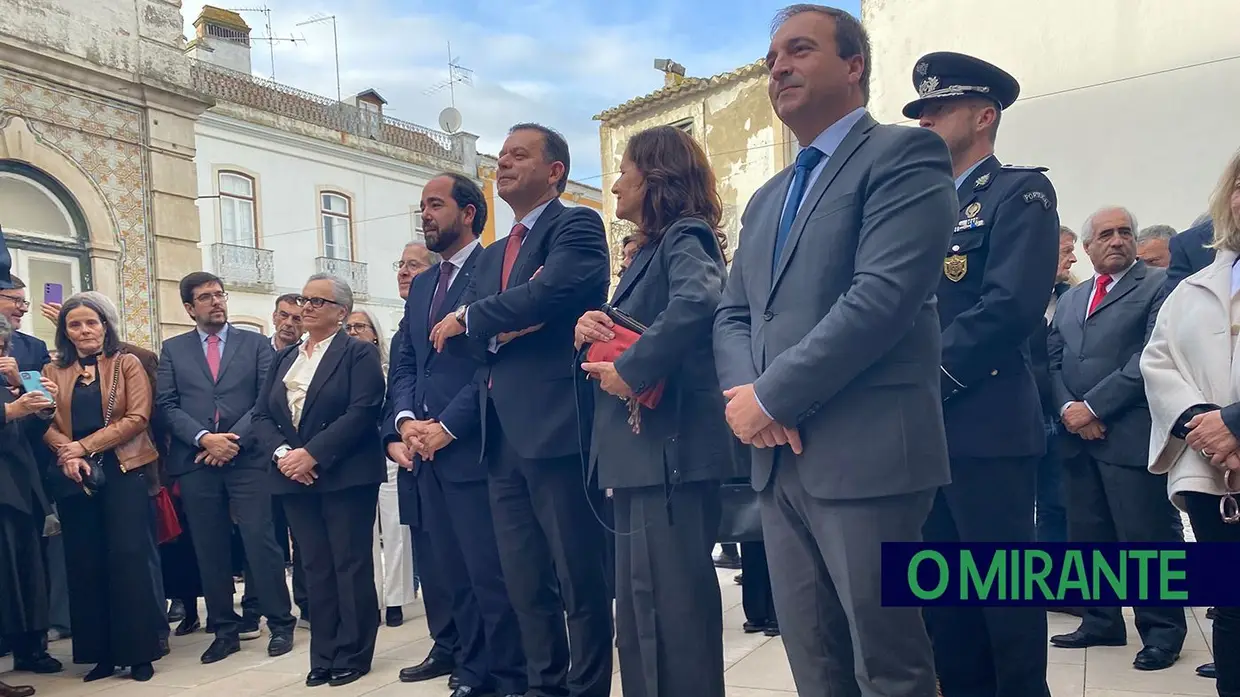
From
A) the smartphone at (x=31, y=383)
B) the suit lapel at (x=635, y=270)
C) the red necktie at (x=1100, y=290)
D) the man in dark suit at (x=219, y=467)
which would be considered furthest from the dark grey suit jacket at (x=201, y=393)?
the red necktie at (x=1100, y=290)

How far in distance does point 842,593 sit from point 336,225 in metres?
Result: 20.6

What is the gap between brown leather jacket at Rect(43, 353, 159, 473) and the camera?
14.3ft

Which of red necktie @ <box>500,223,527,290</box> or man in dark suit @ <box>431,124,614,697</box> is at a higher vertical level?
red necktie @ <box>500,223,527,290</box>

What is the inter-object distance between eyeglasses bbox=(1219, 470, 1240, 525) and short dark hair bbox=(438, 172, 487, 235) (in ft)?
9.02

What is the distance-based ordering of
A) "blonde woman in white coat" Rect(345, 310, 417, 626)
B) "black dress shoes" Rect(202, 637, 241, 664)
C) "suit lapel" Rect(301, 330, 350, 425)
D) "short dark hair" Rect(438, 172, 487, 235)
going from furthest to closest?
"blonde woman in white coat" Rect(345, 310, 417, 626)
"black dress shoes" Rect(202, 637, 241, 664)
"suit lapel" Rect(301, 330, 350, 425)
"short dark hair" Rect(438, 172, 487, 235)

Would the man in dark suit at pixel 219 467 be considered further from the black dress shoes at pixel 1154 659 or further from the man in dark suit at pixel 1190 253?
the man in dark suit at pixel 1190 253

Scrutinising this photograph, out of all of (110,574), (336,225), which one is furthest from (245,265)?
(110,574)

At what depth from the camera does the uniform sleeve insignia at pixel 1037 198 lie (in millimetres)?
2562

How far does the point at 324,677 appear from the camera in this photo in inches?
159

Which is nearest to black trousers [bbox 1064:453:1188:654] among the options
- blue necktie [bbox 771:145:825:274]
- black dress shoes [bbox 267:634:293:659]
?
blue necktie [bbox 771:145:825:274]

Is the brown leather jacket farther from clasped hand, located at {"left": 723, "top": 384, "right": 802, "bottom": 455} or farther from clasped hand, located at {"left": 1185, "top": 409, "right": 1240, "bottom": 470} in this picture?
clasped hand, located at {"left": 1185, "top": 409, "right": 1240, "bottom": 470}

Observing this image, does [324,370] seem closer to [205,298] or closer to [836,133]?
[205,298]

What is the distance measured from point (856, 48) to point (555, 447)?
5.41 feet

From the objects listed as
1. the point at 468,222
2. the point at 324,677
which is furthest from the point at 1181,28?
the point at 324,677
